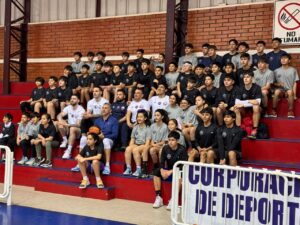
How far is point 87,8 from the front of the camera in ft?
44.7

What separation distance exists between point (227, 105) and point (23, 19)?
9151 millimetres

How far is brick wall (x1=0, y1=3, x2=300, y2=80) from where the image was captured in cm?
1083

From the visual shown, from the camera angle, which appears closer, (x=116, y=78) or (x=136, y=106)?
(x=136, y=106)

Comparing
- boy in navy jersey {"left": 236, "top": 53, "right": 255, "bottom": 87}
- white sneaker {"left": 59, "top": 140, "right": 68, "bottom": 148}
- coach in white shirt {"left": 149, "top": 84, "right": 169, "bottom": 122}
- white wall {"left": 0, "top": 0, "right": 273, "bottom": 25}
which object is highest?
white wall {"left": 0, "top": 0, "right": 273, "bottom": 25}

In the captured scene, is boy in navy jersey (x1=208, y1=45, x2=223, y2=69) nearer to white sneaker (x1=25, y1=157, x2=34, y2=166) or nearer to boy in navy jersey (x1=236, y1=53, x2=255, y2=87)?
boy in navy jersey (x1=236, y1=53, x2=255, y2=87)

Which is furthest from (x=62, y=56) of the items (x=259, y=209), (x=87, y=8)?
(x=259, y=209)

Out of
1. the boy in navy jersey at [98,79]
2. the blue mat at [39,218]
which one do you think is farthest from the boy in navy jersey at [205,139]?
the boy in navy jersey at [98,79]

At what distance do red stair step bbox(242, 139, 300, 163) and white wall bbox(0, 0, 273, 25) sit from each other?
4.74 metres

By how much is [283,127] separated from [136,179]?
285cm

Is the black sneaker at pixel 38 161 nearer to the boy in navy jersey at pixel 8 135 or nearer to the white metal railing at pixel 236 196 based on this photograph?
the boy in navy jersey at pixel 8 135

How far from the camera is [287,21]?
1034cm

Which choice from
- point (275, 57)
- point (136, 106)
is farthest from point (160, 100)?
point (275, 57)

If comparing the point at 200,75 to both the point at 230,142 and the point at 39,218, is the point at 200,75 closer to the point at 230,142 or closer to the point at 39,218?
the point at 230,142

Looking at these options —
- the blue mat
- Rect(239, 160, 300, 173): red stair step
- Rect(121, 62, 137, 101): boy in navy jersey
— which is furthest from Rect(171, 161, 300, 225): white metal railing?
Rect(121, 62, 137, 101): boy in navy jersey
